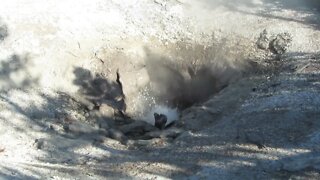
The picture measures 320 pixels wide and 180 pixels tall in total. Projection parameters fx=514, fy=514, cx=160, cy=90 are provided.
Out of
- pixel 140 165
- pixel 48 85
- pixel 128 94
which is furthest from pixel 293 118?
pixel 48 85

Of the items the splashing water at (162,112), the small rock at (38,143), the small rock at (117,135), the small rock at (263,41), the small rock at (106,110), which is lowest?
the splashing water at (162,112)

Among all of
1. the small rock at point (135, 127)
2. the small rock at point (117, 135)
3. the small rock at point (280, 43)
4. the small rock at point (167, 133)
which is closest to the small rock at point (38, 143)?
the small rock at point (117, 135)

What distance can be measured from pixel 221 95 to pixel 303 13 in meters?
5.55

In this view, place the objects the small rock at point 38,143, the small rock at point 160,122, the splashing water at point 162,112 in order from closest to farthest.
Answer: the small rock at point 38,143
the small rock at point 160,122
the splashing water at point 162,112

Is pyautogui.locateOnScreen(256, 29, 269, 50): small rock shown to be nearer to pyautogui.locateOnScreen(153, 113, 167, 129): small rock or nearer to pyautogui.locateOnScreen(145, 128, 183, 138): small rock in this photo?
pyautogui.locateOnScreen(153, 113, 167, 129): small rock

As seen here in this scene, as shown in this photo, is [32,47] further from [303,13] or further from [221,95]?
[303,13]

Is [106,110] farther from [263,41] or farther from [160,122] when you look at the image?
[263,41]

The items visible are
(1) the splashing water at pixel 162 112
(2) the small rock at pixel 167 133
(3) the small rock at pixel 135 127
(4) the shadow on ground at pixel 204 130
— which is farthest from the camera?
(1) the splashing water at pixel 162 112

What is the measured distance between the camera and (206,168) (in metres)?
12.4

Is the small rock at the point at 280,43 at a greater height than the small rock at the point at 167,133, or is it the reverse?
the small rock at the point at 280,43

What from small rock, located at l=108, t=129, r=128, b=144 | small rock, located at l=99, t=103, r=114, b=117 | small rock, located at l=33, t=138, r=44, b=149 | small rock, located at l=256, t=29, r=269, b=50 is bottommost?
small rock, located at l=33, t=138, r=44, b=149

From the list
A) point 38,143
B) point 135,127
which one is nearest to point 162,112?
point 135,127

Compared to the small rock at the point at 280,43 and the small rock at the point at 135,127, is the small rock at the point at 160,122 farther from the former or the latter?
the small rock at the point at 280,43

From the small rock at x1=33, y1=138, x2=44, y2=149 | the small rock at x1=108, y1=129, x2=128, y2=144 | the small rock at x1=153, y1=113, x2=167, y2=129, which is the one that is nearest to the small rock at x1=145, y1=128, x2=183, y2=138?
the small rock at x1=108, y1=129, x2=128, y2=144
